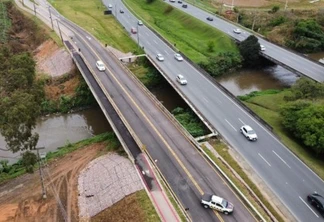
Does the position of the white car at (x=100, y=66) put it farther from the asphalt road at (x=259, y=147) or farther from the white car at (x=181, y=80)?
the white car at (x=181, y=80)

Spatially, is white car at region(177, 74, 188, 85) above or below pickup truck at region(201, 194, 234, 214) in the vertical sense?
above

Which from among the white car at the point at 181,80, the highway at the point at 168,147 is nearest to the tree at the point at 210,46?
the white car at the point at 181,80

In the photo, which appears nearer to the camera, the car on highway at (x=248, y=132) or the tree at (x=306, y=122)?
the tree at (x=306, y=122)

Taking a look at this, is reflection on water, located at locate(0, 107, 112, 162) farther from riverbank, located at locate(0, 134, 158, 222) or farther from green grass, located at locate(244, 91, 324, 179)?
green grass, located at locate(244, 91, 324, 179)

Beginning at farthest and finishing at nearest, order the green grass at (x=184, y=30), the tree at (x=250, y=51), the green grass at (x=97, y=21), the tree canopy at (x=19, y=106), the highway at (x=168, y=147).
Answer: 1. the green grass at (x=97, y=21)
2. the green grass at (x=184, y=30)
3. the tree at (x=250, y=51)
4. the highway at (x=168, y=147)
5. the tree canopy at (x=19, y=106)

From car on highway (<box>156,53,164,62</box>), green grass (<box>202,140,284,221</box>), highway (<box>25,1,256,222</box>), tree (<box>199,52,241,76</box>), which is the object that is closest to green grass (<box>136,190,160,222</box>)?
highway (<box>25,1,256,222</box>)

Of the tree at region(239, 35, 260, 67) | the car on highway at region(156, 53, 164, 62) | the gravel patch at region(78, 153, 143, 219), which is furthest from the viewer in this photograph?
the tree at region(239, 35, 260, 67)
